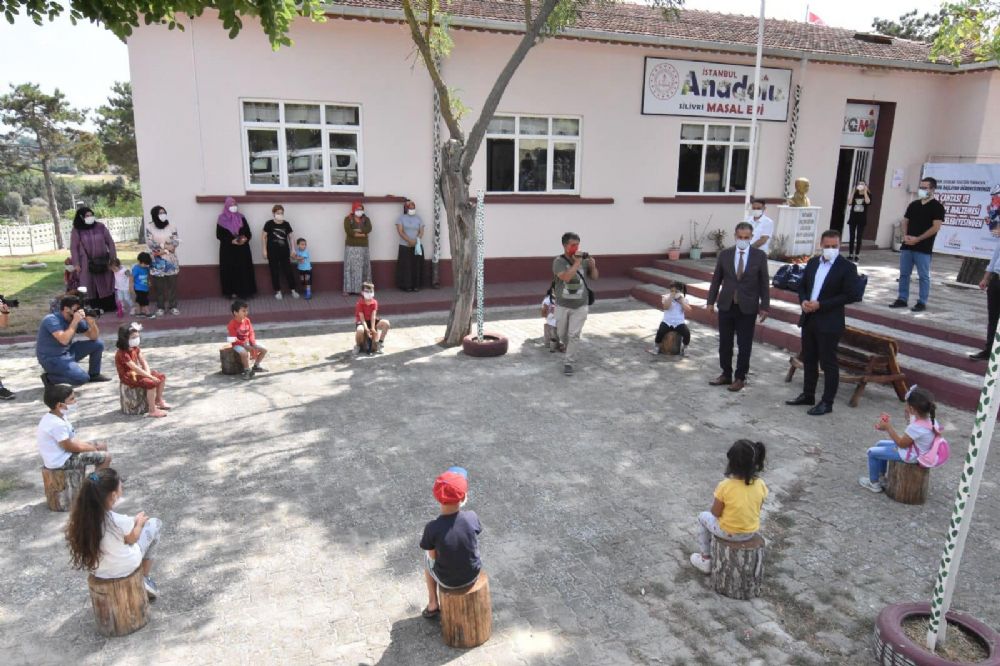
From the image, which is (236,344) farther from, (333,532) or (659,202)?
(659,202)

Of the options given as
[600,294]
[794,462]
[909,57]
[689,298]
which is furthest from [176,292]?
[909,57]

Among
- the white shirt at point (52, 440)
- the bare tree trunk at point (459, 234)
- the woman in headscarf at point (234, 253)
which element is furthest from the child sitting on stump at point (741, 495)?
the woman in headscarf at point (234, 253)

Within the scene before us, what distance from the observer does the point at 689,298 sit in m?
12.7

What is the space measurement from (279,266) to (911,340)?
10.2 m

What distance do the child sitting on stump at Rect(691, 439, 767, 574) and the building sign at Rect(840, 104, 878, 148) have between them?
564 inches

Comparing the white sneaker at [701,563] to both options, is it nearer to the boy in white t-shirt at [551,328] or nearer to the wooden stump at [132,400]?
the boy in white t-shirt at [551,328]

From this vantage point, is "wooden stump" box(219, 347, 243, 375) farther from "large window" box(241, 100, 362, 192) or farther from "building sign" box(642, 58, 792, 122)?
"building sign" box(642, 58, 792, 122)

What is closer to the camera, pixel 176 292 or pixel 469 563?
pixel 469 563

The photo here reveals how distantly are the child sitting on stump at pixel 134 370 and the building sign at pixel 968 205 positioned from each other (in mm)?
13833

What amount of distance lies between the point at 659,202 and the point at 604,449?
9370 millimetres

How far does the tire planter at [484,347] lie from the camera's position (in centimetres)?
974

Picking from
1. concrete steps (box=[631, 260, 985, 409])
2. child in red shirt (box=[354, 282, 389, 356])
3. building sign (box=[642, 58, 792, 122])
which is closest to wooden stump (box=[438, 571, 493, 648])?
child in red shirt (box=[354, 282, 389, 356])

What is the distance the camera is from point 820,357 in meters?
7.48

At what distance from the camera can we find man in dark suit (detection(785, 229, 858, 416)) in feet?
23.5
